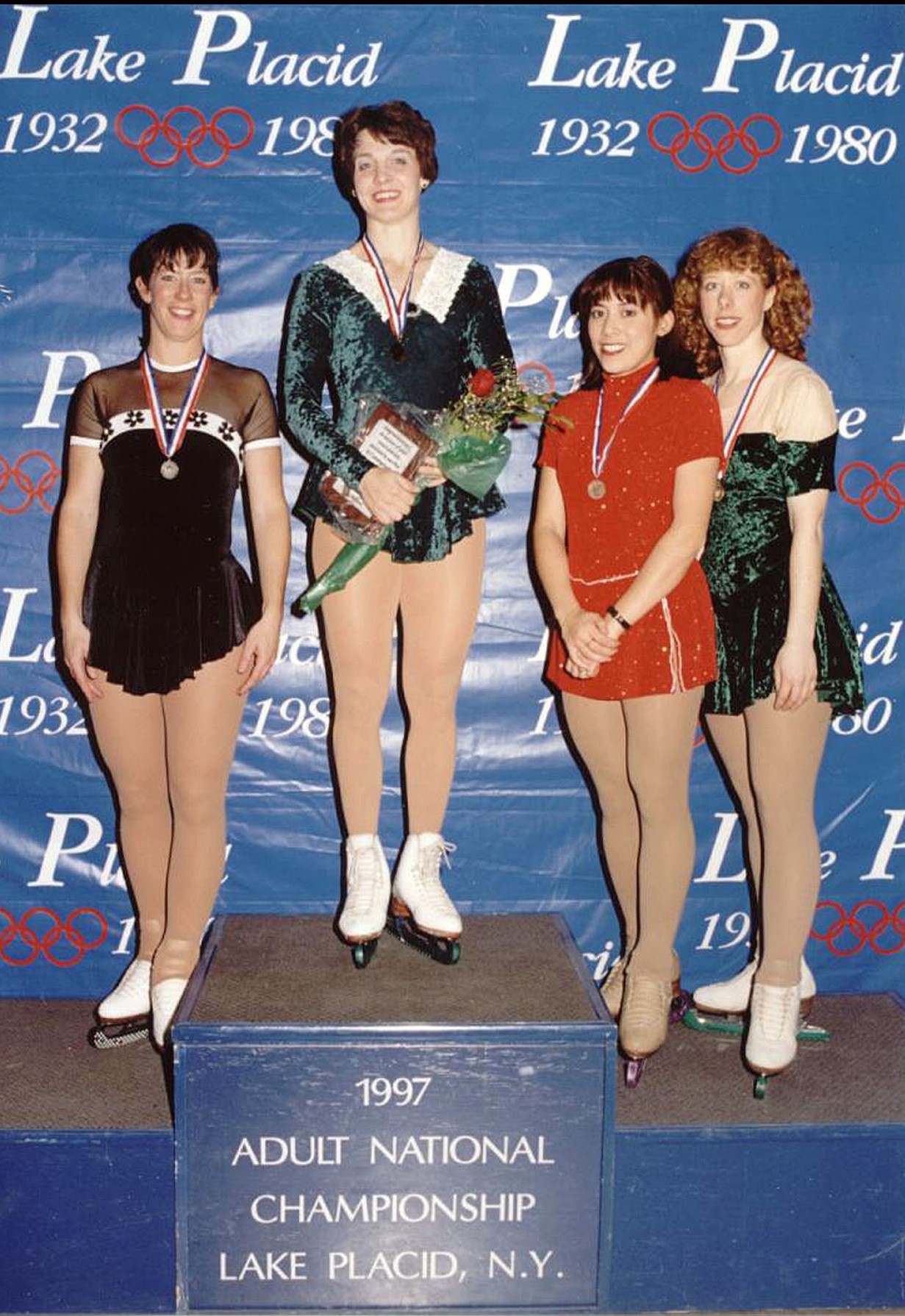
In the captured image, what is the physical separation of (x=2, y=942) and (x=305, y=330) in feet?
6.72

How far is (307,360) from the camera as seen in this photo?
280 centimetres

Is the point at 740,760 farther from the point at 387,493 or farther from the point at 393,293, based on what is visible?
the point at 393,293

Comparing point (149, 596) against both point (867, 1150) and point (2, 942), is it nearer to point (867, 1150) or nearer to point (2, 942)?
point (2, 942)

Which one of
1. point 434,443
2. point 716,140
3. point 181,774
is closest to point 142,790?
point 181,774

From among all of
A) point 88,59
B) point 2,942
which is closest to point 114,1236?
point 2,942

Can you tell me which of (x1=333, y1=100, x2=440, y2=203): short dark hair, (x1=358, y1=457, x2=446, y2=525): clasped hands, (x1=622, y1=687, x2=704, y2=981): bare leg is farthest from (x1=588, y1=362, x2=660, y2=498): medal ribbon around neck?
(x1=333, y1=100, x2=440, y2=203): short dark hair

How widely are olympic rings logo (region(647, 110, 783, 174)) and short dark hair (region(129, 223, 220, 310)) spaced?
138 cm

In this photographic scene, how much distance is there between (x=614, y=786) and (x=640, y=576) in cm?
56

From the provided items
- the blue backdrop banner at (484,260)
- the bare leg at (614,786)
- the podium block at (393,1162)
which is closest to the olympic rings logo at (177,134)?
the blue backdrop banner at (484,260)

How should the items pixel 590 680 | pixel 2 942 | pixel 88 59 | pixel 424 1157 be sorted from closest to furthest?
1. pixel 424 1157
2. pixel 590 680
3. pixel 88 59
4. pixel 2 942

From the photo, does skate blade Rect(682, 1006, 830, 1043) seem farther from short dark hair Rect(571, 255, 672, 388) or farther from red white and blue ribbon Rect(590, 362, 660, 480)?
short dark hair Rect(571, 255, 672, 388)

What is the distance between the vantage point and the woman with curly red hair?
2.71m

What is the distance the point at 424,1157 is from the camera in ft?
8.23

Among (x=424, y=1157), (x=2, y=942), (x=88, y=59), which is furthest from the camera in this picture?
(x=2, y=942)
